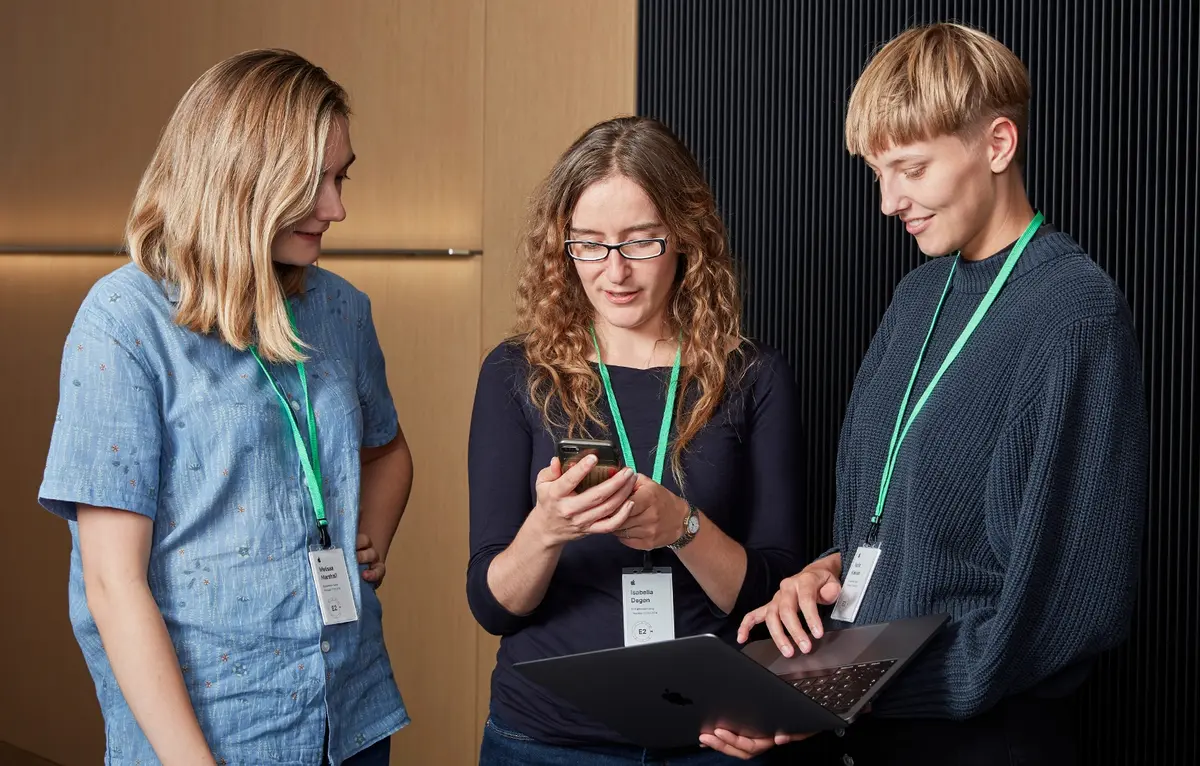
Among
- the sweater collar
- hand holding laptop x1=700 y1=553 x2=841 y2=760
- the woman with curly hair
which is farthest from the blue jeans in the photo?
the sweater collar

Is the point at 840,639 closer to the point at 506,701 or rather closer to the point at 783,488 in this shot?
the point at 783,488

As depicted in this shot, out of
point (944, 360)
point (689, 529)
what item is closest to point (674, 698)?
point (689, 529)

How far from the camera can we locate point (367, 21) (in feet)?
15.6

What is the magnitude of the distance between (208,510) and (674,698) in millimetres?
784

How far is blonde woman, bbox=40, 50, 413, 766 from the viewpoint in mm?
1748

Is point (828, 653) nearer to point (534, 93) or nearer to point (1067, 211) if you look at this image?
point (1067, 211)

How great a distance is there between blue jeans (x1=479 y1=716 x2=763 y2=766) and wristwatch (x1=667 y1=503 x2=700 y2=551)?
1.20 ft

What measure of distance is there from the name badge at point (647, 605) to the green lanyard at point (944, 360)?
0.36 m

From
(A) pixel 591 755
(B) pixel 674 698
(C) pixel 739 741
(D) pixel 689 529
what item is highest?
(D) pixel 689 529

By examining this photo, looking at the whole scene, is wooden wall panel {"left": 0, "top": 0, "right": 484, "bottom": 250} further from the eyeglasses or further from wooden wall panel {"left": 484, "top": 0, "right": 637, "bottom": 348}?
the eyeglasses

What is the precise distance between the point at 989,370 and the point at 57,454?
1389 mm

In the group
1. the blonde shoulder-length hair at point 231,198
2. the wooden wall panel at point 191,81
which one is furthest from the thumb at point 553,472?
the wooden wall panel at point 191,81

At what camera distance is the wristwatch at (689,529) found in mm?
1930

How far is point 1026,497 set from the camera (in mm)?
1586
